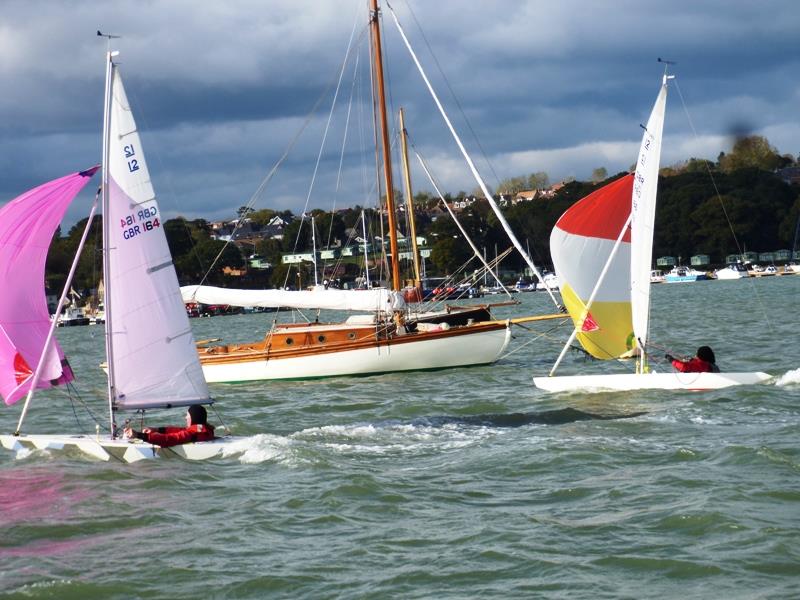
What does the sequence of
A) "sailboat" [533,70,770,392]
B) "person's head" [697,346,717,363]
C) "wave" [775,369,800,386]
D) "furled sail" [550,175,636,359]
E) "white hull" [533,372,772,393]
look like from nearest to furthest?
1. "white hull" [533,372,772,393]
2. "wave" [775,369,800,386]
3. "person's head" [697,346,717,363]
4. "sailboat" [533,70,770,392]
5. "furled sail" [550,175,636,359]

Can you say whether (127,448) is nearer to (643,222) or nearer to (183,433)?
(183,433)

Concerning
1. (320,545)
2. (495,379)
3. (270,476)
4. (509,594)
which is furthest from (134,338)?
(495,379)

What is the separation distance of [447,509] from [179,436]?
4337mm

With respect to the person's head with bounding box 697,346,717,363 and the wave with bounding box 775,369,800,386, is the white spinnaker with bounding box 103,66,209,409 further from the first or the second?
the wave with bounding box 775,369,800,386

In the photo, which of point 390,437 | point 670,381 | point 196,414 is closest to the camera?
point 196,414

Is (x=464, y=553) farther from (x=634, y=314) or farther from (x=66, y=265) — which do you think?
(x=66, y=265)

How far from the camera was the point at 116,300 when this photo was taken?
14609mm

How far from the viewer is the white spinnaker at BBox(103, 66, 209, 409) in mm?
14359

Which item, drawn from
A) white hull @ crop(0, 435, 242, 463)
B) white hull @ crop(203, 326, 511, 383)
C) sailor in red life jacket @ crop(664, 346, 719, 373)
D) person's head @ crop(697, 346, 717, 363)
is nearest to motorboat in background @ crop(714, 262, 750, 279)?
white hull @ crop(203, 326, 511, 383)

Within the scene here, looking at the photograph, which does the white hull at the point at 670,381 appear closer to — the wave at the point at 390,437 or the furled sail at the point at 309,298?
the wave at the point at 390,437

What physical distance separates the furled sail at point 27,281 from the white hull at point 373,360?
464 inches

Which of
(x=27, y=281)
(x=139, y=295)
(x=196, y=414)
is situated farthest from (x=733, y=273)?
(x=27, y=281)

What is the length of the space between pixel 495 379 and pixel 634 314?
5.11 metres

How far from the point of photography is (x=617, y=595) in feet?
28.7
